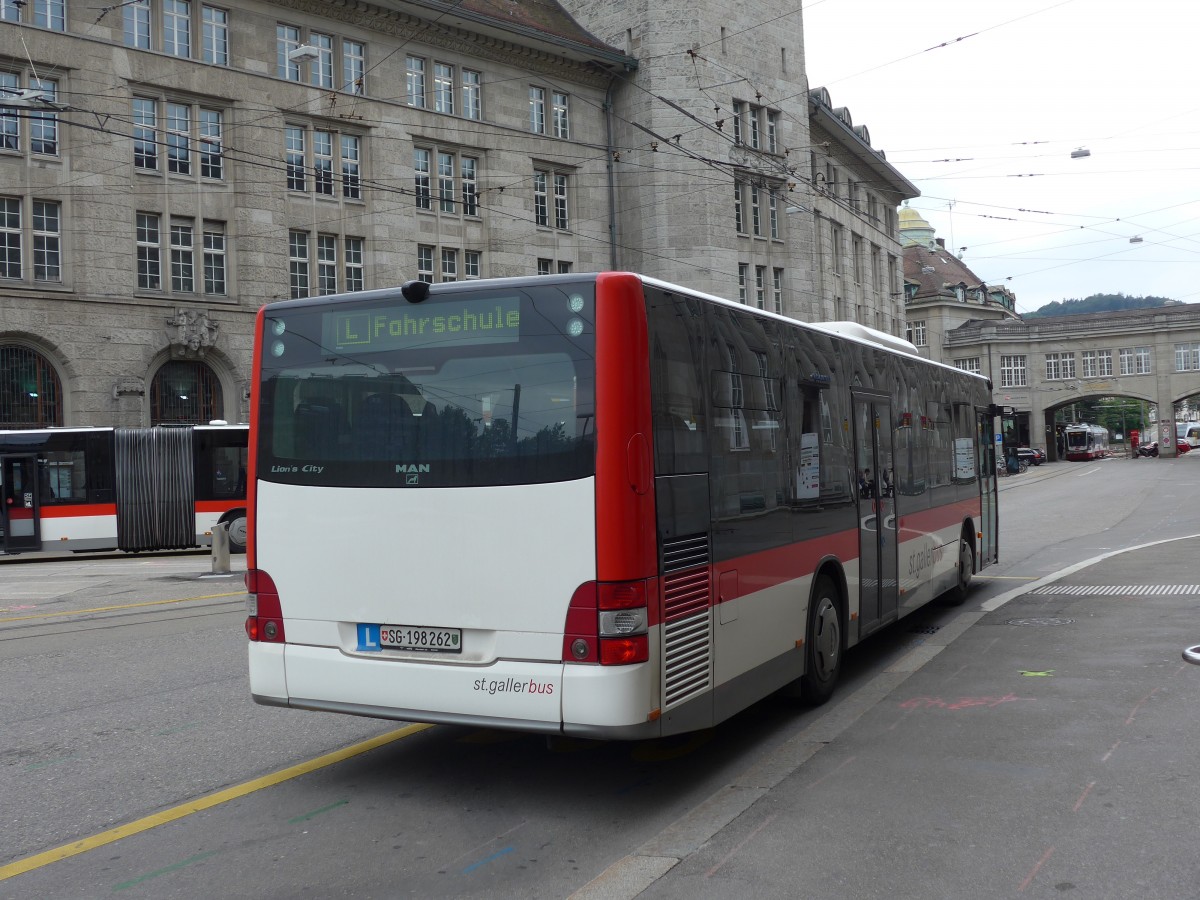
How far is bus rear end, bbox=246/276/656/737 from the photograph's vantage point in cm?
544

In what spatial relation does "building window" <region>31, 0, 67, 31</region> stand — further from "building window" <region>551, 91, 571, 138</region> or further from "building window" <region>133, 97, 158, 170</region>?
"building window" <region>551, 91, 571, 138</region>

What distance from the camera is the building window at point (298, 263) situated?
34781mm

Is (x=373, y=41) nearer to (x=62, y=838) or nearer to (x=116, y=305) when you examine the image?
(x=116, y=305)

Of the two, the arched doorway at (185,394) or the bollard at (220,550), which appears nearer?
the bollard at (220,550)

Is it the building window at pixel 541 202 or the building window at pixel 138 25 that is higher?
the building window at pixel 138 25

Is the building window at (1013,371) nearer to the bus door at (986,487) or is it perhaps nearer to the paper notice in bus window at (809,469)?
the bus door at (986,487)

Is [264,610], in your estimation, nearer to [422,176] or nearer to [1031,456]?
[422,176]

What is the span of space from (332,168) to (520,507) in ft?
105

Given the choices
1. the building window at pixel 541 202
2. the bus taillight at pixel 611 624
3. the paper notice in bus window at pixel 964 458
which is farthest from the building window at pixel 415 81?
the bus taillight at pixel 611 624

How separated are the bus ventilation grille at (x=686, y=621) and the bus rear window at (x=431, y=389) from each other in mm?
715

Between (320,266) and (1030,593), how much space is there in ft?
86.9

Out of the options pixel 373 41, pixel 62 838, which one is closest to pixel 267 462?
pixel 62 838

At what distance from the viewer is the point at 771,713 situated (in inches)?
303

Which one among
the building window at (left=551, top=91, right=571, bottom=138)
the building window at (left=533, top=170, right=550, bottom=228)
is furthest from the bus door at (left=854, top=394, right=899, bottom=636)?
the building window at (left=551, top=91, right=571, bottom=138)
